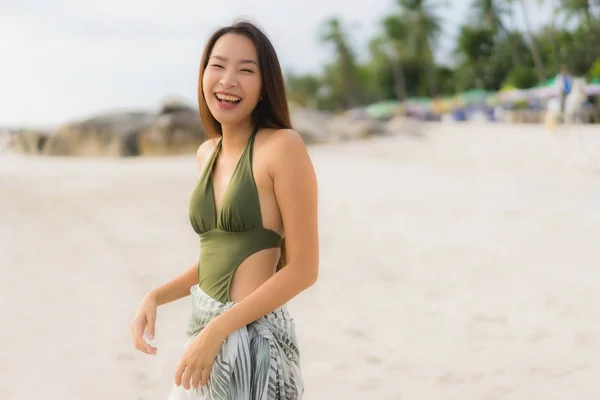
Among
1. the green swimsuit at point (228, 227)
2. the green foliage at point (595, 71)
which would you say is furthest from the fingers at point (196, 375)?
the green foliage at point (595, 71)

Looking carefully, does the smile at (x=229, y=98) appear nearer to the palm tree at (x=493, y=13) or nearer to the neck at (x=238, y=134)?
the neck at (x=238, y=134)

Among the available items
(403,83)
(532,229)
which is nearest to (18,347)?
(532,229)

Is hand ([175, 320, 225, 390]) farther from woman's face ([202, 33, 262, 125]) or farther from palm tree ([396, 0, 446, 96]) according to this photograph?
palm tree ([396, 0, 446, 96])

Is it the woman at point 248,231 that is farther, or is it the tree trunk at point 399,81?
the tree trunk at point 399,81

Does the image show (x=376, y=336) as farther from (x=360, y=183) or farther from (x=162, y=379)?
(x=360, y=183)

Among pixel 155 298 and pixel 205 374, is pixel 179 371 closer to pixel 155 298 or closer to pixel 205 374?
pixel 205 374

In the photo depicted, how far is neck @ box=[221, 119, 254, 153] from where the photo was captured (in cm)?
151

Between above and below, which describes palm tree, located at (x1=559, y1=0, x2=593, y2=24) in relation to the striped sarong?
above

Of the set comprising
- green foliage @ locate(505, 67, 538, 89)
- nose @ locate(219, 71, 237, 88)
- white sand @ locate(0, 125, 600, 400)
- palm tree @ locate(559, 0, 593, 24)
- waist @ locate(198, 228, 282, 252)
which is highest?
palm tree @ locate(559, 0, 593, 24)

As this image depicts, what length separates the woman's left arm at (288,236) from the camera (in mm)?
1379

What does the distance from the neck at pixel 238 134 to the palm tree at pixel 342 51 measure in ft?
215

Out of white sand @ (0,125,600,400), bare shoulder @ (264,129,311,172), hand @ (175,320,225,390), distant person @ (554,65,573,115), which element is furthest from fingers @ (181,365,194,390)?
distant person @ (554,65,573,115)

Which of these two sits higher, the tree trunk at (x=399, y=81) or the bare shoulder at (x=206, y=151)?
the bare shoulder at (x=206, y=151)

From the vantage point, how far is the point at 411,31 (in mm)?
55438
